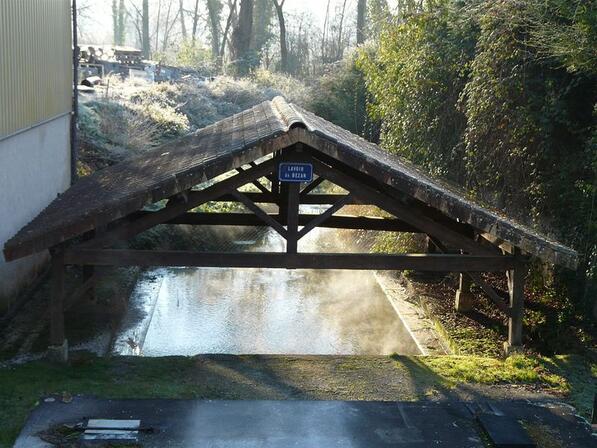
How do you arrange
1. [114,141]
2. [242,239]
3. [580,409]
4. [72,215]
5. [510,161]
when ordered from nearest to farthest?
[580,409] < [72,215] < [510,161] < [242,239] < [114,141]

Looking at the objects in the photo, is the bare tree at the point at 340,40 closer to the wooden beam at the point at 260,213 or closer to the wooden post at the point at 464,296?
the wooden post at the point at 464,296

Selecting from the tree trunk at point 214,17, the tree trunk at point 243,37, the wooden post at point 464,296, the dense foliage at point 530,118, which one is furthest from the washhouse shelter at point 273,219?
the tree trunk at point 214,17

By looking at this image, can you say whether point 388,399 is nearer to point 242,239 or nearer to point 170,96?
point 242,239

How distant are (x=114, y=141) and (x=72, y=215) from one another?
11.5 meters

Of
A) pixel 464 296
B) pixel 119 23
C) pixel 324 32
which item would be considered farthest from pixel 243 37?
pixel 464 296

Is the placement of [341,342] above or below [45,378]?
below

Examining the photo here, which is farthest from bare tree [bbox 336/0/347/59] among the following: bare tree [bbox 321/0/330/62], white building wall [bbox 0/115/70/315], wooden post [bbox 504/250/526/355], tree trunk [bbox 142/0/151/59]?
wooden post [bbox 504/250/526/355]

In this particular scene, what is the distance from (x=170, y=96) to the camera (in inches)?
1072

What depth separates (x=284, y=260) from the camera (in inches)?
337

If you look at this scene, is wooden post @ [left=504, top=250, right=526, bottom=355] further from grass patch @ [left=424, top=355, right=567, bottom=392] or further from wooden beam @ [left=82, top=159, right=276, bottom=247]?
wooden beam @ [left=82, top=159, right=276, bottom=247]

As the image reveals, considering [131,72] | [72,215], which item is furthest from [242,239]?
[131,72]

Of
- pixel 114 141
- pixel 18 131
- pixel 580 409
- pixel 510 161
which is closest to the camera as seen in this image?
pixel 580 409

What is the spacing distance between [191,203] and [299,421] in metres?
2.70

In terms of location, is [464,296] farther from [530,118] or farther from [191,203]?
[191,203]
